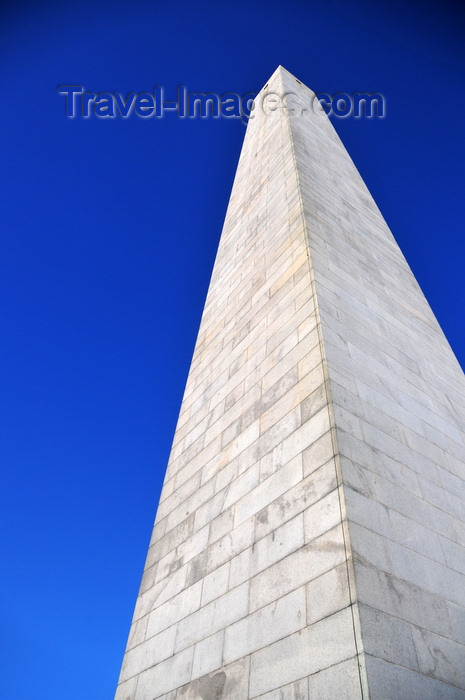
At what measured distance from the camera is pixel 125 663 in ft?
23.6

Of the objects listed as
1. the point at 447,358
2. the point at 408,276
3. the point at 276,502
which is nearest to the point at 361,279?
the point at 447,358

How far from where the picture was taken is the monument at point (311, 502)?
4.32 metres

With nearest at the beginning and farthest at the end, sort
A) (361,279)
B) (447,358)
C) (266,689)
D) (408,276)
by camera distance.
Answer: (266,689) < (361,279) < (447,358) < (408,276)

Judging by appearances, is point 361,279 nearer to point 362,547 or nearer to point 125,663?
point 362,547

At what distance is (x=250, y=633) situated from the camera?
5078 millimetres

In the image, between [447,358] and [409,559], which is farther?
[447,358]

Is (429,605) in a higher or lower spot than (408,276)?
lower

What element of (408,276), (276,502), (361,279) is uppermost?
(408,276)

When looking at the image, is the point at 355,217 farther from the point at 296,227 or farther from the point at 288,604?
the point at 288,604

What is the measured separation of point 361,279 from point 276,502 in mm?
6213

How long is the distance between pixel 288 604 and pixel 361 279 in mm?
7415

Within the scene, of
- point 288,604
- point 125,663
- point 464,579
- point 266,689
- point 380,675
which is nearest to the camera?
point 380,675

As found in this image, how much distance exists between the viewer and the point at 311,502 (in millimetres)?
5312

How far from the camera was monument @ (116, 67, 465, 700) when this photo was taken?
4.32m
